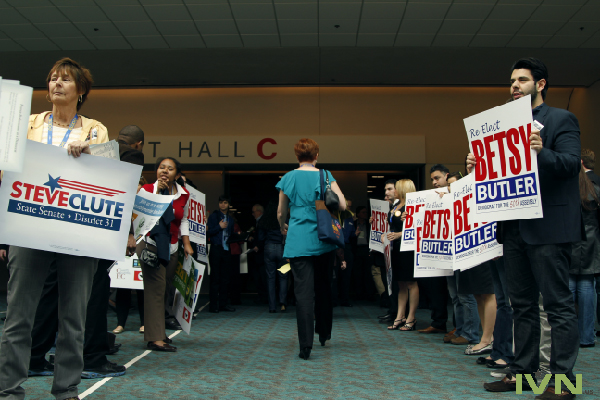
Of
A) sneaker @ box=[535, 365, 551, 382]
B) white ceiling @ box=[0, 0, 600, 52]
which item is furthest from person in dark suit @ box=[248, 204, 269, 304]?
sneaker @ box=[535, 365, 551, 382]

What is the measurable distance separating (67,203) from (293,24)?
7068 millimetres

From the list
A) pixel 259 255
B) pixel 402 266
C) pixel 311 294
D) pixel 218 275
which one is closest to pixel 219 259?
pixel 218 275

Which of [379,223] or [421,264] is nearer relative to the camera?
[421,264]

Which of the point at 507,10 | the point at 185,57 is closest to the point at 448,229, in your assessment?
the point at 507,10

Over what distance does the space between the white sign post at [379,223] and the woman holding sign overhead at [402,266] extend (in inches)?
34.8

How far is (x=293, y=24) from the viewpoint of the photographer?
8.58 m

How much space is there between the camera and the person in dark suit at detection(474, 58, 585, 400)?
2484 millimetres

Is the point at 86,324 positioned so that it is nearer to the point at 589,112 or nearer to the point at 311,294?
the point at 311,294

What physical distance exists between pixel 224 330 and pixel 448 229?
8.86ft

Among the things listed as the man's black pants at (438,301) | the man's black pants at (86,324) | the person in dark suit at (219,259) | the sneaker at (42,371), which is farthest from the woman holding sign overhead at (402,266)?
the sneaker at (42,371)

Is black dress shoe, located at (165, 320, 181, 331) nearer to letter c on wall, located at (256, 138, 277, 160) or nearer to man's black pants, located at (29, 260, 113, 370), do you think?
man's black pants, located at (29, 260, 113, 370)

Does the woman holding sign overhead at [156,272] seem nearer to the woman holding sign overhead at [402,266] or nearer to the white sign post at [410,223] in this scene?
the white sign post at [410,223]

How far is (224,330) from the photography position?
5.64m

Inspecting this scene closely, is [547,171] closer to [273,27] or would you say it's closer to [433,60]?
[273,27]
